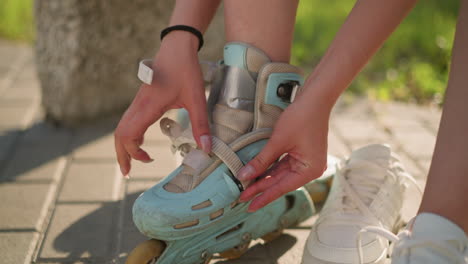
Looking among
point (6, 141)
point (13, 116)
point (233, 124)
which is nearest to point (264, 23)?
point (233, 124)

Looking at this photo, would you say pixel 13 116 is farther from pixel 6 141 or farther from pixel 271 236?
pixel 271 236

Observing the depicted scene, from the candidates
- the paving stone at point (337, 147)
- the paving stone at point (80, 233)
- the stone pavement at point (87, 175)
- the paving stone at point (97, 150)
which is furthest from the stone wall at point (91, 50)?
the paving stone at point (337, 147)

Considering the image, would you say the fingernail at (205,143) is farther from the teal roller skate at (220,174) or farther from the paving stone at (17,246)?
the paving stone at (17,246)

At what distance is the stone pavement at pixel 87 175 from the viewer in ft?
5.20

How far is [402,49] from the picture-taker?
3629 mm

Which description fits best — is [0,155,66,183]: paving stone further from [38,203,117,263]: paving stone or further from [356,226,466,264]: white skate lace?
[356,226,466,264]: white skate lace

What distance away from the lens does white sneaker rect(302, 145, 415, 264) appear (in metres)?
1.38

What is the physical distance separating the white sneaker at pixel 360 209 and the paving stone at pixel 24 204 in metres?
0.88

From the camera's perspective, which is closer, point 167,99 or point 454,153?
point 454,153

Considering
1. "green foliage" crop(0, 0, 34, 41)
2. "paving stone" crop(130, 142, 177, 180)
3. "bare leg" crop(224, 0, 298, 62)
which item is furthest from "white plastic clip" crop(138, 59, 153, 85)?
"green foliage" crop(0, 0, 34, 41)

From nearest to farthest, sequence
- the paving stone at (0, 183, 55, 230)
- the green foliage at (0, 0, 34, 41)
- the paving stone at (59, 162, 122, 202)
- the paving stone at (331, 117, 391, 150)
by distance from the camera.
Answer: the paving stone at (0, 183, 55, 230) < the paving stone at (59, 162, 122, 202) < the paving stone at (331, 117, 391, 150) < the green foliage at (0, 0, 34, 41)

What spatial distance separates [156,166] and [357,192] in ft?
2.86

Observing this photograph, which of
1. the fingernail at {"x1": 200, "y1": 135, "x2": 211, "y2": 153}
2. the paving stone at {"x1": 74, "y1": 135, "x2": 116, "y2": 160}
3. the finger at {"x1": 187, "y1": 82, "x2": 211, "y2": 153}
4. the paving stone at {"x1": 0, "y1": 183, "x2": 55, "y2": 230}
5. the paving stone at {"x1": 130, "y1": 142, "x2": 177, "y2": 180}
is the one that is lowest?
the paving stone at {"x1": 74, "y1": 135, "x2": 116, "y2": 160}

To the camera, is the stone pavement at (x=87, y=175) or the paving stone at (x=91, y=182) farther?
the paving stone at (x=91, y=182)
